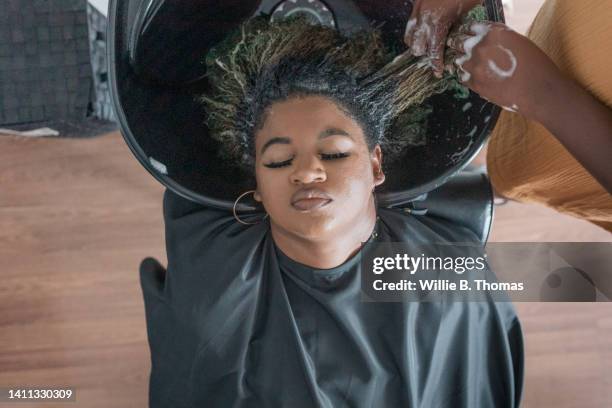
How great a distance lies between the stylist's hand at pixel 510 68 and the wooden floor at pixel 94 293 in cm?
83

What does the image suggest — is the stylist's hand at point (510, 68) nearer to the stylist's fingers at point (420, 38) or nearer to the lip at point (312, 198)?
the stylist's fingers at point (420, 38)

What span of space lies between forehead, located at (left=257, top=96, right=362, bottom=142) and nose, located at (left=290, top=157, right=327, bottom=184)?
1.6 inches

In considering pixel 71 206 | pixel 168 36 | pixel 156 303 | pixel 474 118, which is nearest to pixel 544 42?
pixel 474 118

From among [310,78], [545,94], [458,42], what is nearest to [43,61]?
[310,78]

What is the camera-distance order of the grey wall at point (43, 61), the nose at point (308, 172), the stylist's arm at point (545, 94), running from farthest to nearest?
1. the grey wall at point (43, 61)
2. the nose at point (308, 172)
3. the stylist's arm at point (545, 94)

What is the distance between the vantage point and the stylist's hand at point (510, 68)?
0.65m

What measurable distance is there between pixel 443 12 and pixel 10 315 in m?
1.13

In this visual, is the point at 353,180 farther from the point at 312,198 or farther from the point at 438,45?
the point at 438,45

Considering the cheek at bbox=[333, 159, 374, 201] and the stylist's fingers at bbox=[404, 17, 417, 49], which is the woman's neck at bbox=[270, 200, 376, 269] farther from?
the stylist's fingers at bbox=[404, 17, 417, 49]

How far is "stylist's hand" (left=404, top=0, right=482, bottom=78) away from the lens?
713mm

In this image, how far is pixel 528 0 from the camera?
4.72 feet

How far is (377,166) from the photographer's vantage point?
84cm

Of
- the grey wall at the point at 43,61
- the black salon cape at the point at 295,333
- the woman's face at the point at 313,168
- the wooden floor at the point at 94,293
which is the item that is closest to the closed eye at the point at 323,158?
the woman's face at the point at 313,168

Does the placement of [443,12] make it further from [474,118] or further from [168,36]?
[168,36]
